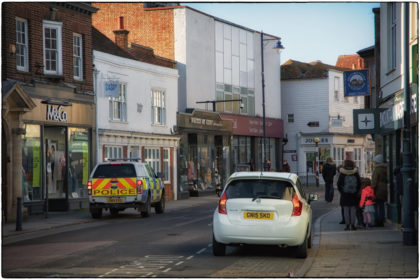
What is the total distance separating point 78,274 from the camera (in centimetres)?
1110

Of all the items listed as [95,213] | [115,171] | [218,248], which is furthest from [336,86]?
A: [218,248]

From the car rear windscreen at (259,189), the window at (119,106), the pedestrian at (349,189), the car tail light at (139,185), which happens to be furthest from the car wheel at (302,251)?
the window at (119,106)

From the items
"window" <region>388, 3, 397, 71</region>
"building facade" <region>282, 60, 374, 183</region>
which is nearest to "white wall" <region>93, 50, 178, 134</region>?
"window" <region>388, 3, 397, 71</region>

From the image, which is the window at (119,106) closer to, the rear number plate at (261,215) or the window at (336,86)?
the rear number plate at (261,215)

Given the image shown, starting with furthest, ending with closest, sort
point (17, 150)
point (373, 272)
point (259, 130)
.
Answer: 1. point (259, 130)
2. point (17, 150)
3. point (373, 272)

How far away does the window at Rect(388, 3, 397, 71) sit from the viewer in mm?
19359

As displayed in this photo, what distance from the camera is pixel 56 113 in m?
27.7

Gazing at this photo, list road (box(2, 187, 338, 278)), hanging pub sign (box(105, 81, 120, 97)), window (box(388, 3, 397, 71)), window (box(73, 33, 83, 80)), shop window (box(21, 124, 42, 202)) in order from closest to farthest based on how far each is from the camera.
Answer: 1. road (box(2, 187, 338, 278))
2. window (box(388, 3, 397, 71))
3. shop window (box(21, 124, 42, 202))
4. window (box(73, 33, 83, 80))
5. hanging pub sign (box(105, 81, 120, 97))

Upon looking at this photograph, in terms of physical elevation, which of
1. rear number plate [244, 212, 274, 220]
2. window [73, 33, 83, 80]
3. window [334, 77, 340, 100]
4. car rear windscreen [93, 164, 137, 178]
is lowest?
rear number plate [244, 212, 274, 220]

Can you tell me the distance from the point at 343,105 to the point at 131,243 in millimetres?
50345

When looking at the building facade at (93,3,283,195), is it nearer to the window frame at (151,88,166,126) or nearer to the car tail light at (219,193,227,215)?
the window frame at (151,88,166,126)

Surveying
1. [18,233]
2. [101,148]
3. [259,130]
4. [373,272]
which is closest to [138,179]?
[18,233]

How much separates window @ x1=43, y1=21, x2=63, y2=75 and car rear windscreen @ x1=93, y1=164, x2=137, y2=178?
5.82 meters

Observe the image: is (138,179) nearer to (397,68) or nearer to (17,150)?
(17,150)
